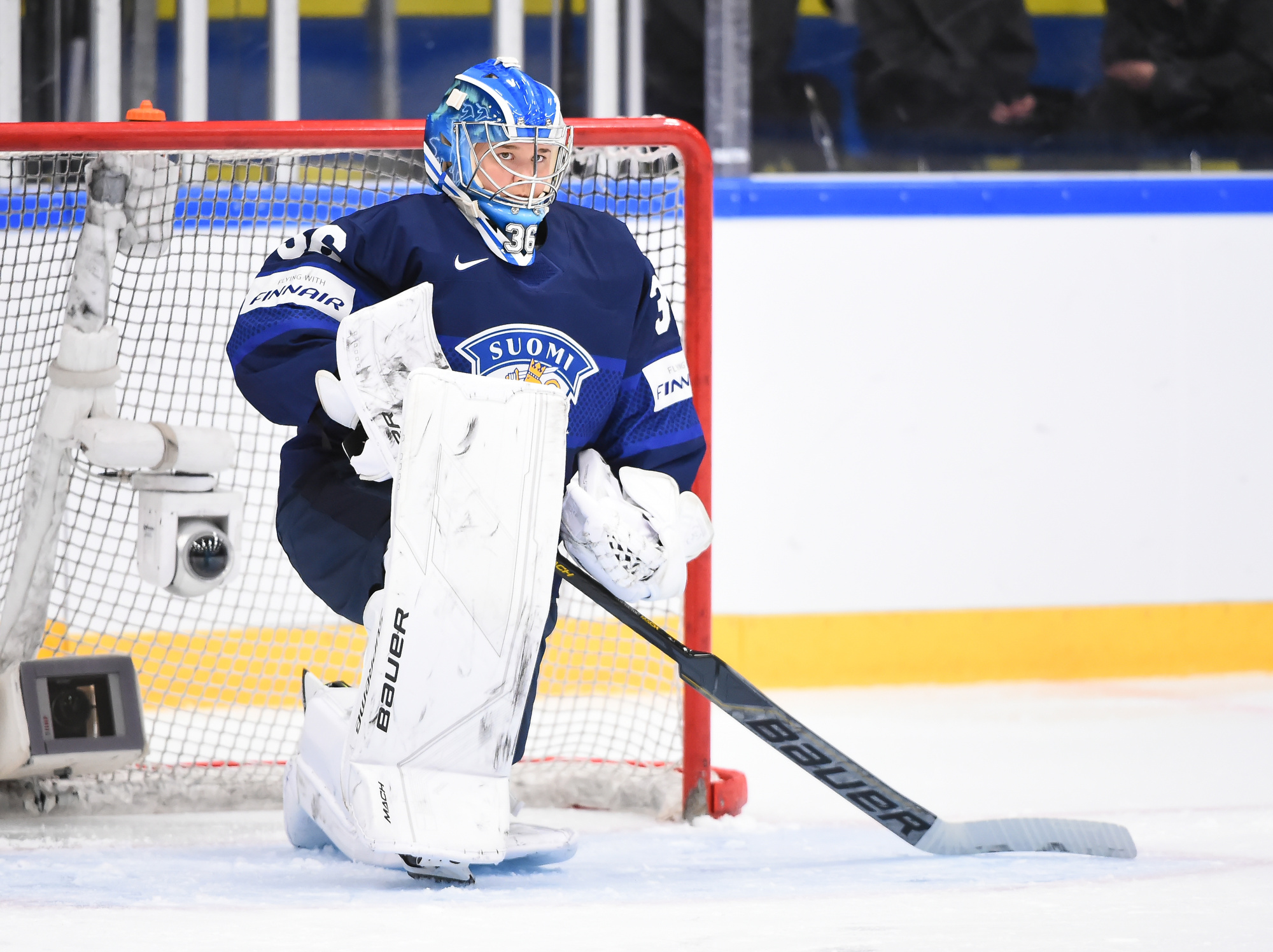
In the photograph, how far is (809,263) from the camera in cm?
340

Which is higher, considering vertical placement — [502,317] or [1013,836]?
[502,317]

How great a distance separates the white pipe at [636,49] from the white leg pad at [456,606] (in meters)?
2.09

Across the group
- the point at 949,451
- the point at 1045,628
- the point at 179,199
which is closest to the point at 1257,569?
the point at 1045,628

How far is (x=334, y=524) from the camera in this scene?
189cm

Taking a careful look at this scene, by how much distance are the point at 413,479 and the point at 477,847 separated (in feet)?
1.40

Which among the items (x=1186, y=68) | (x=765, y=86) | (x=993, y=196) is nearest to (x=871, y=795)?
(x=993, y=196)

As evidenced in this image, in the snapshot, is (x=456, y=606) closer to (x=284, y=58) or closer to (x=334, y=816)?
(x=334, y=816)

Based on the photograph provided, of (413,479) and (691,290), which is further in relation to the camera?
(691,290)

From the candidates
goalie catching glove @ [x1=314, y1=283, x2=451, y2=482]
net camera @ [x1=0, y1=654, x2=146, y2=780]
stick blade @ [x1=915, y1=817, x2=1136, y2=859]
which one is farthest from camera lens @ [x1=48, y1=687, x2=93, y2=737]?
stick blade @ [x1=915, y1=817, x2=1136, y2=859]

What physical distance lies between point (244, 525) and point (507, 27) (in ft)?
4.49

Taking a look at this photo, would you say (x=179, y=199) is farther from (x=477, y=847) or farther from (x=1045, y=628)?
(x=1045, y=628)

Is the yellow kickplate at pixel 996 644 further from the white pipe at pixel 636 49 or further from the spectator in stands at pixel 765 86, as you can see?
the white pipe at pixel 636 49

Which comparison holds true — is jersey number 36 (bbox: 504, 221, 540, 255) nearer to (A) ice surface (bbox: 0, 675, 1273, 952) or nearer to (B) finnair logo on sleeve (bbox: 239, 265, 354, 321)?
(B) finnair logo on sleeve (bbox: 239, 265, 354, 321)

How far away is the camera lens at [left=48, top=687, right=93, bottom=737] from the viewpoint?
7.54ft
